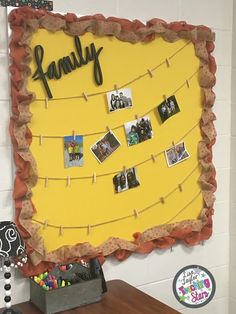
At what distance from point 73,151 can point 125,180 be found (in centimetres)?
26

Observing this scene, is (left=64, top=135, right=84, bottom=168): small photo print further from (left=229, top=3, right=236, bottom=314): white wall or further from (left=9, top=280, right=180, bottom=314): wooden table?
(left=229, top=3, right=236, bottom=314): white wall

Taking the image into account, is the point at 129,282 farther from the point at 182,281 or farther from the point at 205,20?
the point at 205,20

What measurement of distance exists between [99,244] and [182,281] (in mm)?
483

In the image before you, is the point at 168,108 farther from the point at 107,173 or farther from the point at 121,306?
the point at 121,306

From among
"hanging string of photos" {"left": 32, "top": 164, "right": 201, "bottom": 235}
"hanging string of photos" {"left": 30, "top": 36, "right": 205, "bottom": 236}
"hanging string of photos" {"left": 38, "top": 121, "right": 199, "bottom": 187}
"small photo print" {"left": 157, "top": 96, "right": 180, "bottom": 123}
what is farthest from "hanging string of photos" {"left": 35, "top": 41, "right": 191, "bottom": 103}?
"hanging string of photos" {"left": 32, "top": 164, "right": 201, "bottom": 235}

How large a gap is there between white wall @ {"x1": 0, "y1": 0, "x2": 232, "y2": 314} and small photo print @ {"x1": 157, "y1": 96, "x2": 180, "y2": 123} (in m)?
0.26

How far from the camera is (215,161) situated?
7.00 feet

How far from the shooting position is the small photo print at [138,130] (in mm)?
1835

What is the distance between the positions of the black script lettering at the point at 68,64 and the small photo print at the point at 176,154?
0.44 metres

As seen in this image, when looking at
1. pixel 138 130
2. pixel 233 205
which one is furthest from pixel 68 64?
pixel 233 205

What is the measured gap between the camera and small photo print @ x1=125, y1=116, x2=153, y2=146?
183 centimetres

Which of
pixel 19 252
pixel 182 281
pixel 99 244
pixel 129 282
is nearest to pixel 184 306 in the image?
pixel 182 281

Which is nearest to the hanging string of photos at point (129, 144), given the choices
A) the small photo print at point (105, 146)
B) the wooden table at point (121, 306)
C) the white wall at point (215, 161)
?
the small photo print at point (105, 146)

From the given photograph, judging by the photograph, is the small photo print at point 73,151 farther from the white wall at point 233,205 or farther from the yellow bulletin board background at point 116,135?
the white wall at point 233,205
